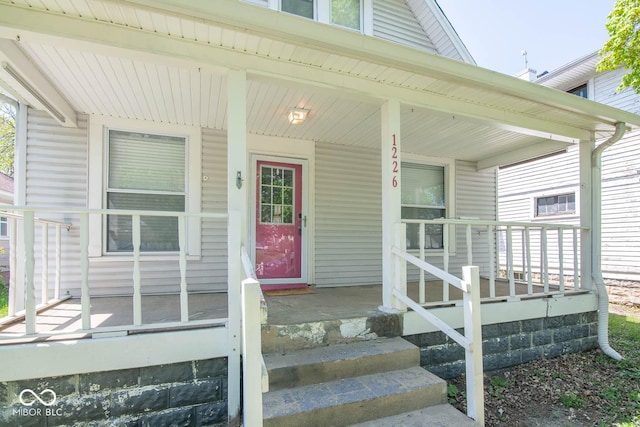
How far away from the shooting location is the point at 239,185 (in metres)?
2.44

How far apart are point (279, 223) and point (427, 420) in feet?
10.1

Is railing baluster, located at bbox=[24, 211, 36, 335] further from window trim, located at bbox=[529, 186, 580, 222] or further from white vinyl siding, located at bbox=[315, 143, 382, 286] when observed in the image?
window trim, located at bbox=[529, 186, 580, 222]

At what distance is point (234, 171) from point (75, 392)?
1.82 meters

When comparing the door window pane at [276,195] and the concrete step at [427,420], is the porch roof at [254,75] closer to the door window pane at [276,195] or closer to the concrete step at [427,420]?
the door window pane at [276,195]

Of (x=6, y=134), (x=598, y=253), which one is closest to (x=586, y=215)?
(x=598, y=253)

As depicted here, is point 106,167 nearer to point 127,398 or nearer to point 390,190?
point 127,398

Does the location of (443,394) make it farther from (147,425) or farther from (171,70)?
(171,70)

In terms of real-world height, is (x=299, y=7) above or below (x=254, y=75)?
above

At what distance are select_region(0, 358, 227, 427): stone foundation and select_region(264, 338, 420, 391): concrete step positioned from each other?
0.45 m

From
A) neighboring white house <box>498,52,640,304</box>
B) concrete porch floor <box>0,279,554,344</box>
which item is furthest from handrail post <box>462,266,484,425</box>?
neighboring white house <box>498,52,640,304</box>

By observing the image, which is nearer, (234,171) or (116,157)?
(234,171)

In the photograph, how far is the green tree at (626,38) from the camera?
16.6 ft

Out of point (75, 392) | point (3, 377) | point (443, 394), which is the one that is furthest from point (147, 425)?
point (443, 394)

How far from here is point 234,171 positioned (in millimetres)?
2436
